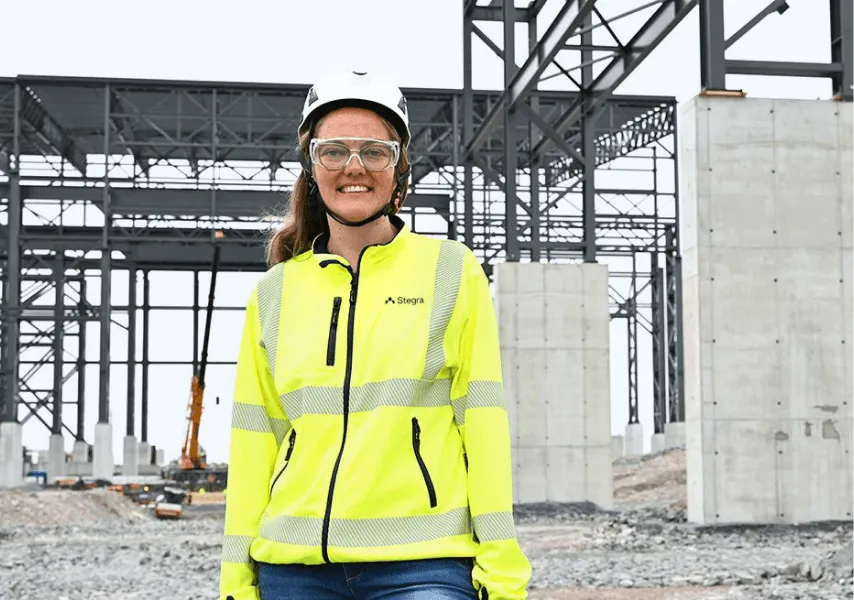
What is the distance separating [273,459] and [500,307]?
20937mm

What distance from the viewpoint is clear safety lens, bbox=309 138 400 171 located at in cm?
244

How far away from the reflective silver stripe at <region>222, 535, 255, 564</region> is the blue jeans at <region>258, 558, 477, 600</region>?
13cm

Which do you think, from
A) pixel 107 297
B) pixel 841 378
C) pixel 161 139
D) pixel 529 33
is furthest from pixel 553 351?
pixel 161 139

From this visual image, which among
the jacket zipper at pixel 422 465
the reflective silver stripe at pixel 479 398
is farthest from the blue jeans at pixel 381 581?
the reflective silver stripe at pixel 479 398

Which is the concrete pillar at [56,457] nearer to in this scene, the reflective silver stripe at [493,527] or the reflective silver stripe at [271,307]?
the reflective silver stripe at [271,307]

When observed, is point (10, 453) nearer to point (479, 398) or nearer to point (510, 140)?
point (510, 140)

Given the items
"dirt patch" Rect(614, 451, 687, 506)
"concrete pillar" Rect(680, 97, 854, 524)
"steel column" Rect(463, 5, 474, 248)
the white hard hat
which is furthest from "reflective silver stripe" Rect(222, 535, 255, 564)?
"dirt patch" Rect(614, 451, 687, 506)

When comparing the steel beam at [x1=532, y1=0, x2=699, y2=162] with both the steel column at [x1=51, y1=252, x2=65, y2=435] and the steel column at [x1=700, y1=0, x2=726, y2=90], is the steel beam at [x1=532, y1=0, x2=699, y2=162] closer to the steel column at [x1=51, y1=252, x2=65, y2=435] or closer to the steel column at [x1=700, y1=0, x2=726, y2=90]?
the steel column at [x1=700, y1=0, x2=726, y2=90]

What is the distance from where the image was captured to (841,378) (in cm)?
1466

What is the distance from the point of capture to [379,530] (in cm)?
221

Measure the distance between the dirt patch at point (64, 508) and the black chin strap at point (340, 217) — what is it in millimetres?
21695

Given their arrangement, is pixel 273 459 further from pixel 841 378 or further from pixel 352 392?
pixel 841 378

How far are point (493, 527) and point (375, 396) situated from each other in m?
0.32

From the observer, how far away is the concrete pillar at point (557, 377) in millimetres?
23328
